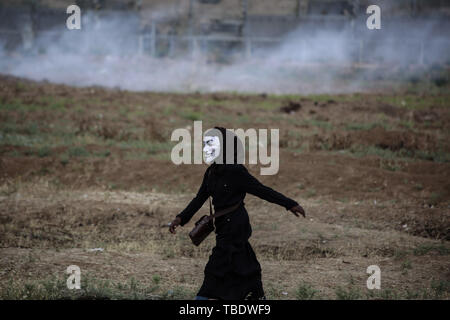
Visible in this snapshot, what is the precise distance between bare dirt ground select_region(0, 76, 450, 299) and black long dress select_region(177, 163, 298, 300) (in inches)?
44.8

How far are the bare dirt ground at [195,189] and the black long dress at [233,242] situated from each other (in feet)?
3.74

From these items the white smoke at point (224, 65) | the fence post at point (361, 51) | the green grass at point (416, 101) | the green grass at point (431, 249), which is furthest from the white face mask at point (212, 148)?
the fence post at point (361, 51)

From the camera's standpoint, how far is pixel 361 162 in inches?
501

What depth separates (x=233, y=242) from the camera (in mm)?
4980

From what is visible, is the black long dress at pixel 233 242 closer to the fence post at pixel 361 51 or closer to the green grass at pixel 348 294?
the green grass at pixel 348 294

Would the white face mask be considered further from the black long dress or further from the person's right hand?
the person's right hand

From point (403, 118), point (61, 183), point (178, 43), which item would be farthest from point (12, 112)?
point (178, 43)

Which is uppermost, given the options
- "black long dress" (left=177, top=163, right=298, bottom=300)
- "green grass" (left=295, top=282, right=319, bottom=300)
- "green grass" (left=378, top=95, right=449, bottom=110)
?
"green grass" (left=378, top=95, right=449, bottom=110)

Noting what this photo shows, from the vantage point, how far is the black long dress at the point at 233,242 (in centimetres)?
489

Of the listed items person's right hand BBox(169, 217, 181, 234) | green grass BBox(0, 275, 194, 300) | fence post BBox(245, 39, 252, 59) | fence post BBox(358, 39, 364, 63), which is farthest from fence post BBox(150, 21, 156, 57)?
person's right hand BBox(169, 217, 181, 234)

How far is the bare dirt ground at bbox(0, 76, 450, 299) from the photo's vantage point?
685cm

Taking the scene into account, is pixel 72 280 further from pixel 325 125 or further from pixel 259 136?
pixel 325 125

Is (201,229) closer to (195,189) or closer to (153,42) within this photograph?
(195,189)

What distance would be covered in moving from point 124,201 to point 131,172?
1652 mm
